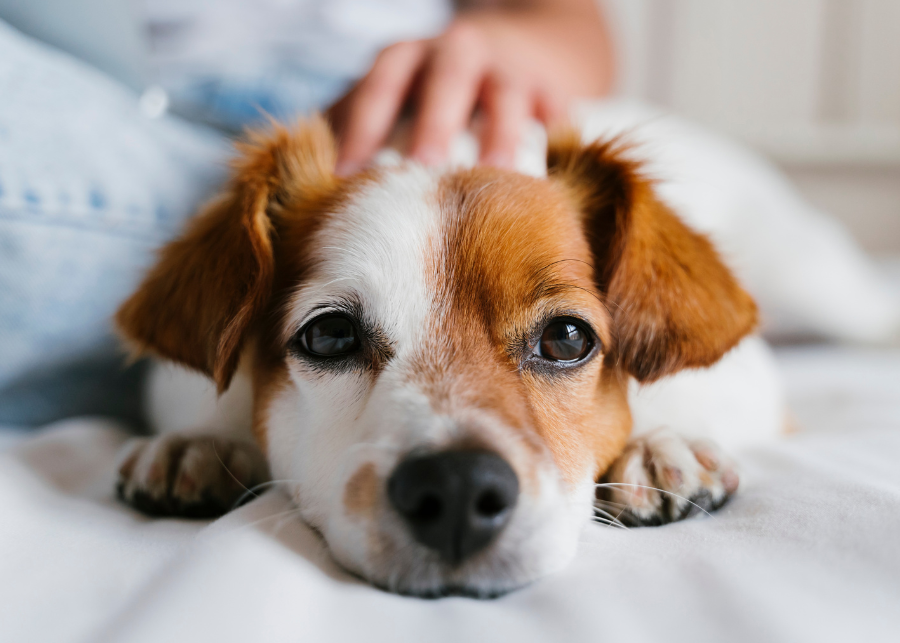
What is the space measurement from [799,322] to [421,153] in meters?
2.02

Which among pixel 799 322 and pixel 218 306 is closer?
pixel 218 306

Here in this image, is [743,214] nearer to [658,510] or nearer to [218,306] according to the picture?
[658,510]

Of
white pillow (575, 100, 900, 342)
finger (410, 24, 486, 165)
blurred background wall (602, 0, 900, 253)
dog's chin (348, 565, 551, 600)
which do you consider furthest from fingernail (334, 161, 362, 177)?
blurred background wall (602, 0, 900, 253)

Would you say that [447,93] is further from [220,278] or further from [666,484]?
[666,484]

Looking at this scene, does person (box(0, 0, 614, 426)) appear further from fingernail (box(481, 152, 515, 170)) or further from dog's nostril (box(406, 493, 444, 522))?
dog's nostril (box(406, 493, 444, 522))

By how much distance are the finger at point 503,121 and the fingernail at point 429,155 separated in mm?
125

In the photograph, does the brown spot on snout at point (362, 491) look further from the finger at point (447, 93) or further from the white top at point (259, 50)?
the white top at point (259, 50)

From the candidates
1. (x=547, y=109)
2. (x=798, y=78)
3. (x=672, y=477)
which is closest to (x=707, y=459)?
(x=672, y=477)

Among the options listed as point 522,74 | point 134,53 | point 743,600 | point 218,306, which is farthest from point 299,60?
point 743,600

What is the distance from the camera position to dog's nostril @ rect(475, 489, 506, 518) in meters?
0.79

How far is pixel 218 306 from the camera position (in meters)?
1.14

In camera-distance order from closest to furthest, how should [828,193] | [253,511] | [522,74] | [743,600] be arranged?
[743,600] → [253,511] → [522,74] → [828,193]

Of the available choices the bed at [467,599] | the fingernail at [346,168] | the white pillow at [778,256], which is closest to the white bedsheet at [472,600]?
the bed at [467,599]

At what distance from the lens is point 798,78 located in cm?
490
